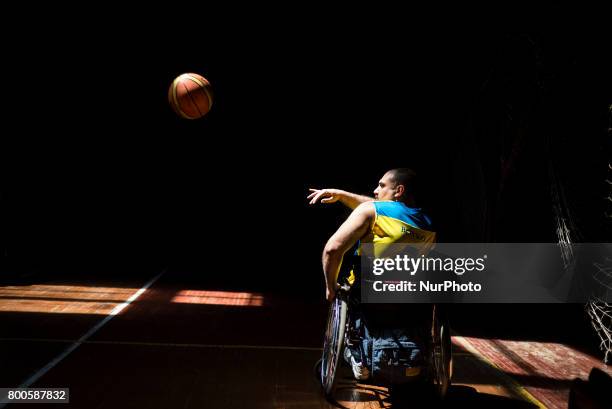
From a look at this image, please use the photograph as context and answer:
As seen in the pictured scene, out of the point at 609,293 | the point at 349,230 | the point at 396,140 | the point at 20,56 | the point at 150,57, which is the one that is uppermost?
the point at 150,57

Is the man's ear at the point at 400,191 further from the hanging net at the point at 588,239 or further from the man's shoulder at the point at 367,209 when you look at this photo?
the hanging net at the point at 588,239

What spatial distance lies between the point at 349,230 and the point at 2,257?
636cm

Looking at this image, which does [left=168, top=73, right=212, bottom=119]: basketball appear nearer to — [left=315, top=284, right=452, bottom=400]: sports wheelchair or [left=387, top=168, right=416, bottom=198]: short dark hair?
[left=387, top=168, right=416, bottom=198]: short dark hair

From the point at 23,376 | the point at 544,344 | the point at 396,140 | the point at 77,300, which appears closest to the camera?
the point at 23,376

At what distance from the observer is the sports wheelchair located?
242 cm

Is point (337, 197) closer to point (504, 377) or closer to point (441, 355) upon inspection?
point (441, 355)

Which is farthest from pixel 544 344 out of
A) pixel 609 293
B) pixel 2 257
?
pixel 2 257

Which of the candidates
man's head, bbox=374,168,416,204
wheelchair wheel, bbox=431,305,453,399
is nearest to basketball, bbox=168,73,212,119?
man's head, bbox=374,168,416,204

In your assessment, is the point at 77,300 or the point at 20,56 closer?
the point at 77,300

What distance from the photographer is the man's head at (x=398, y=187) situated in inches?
100

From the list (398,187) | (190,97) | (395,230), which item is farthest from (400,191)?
(190,97)

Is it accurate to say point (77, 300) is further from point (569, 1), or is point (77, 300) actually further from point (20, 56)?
point (569, 1)

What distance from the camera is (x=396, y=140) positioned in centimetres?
969

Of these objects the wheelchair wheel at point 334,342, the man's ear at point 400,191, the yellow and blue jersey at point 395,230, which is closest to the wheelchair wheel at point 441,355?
the yellow and blue jersey at point 395,230
